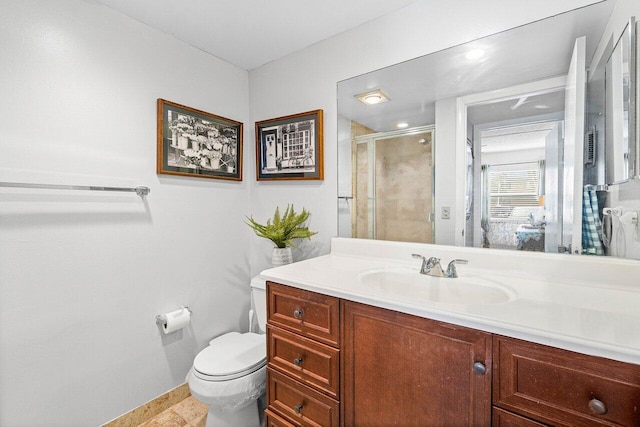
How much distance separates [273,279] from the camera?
127cm


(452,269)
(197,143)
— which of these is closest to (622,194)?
(452,269)

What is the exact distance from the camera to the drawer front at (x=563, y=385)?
0.65 m

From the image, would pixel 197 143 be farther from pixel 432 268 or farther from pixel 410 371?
pixel 410 371

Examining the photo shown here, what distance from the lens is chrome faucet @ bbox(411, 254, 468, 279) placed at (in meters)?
1.23

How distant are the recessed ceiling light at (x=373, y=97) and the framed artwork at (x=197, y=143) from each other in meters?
0.94

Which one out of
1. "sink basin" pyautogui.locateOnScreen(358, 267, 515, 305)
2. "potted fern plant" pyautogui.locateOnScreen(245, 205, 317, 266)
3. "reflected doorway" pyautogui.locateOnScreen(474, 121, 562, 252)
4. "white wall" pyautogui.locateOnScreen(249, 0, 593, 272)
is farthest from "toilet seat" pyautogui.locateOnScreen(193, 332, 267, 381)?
"reflected doorway" pyautogui.locateOnScreen(474, 121, 562, 252)

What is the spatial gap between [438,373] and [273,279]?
705 mm

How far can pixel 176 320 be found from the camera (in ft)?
5.48

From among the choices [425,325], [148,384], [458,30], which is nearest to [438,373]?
[425,325]

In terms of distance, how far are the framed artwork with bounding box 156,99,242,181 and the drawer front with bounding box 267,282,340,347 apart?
0.98m

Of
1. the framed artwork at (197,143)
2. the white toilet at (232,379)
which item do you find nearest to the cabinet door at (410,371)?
the white toilet at (232,379)

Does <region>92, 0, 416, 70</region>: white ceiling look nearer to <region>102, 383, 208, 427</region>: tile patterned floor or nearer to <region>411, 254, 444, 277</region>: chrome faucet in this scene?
<region>411, 254, 444, 277</region>: chrome faucet

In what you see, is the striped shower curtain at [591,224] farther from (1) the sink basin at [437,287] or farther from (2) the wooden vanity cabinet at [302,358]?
(2) the wooden vanity cabinet at [302,358]

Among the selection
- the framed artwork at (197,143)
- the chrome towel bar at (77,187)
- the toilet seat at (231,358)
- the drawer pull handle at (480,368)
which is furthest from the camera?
the framed artwork at (197,143)
